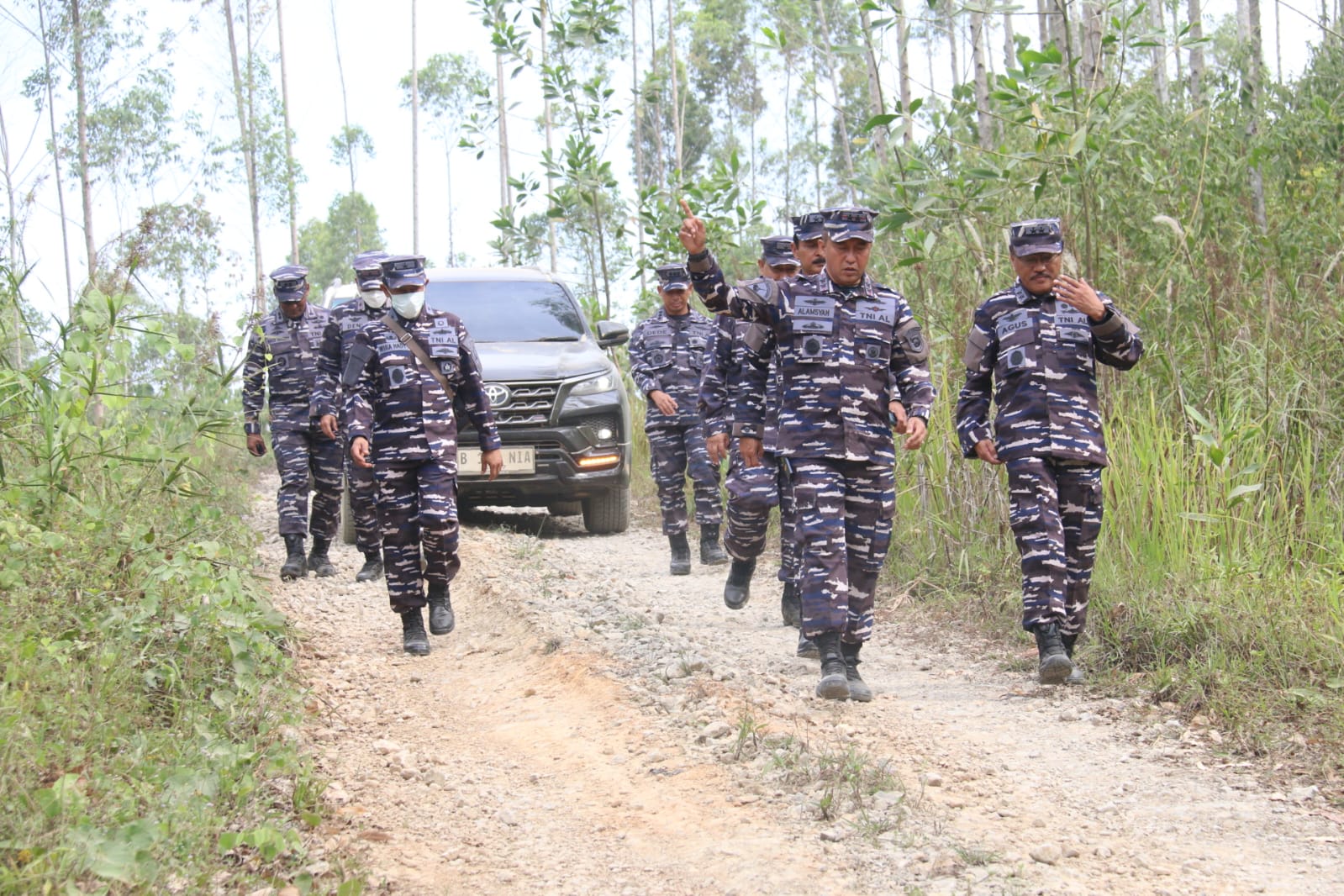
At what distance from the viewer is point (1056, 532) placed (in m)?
5.48

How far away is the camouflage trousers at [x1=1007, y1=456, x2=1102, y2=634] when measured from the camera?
5473 mm

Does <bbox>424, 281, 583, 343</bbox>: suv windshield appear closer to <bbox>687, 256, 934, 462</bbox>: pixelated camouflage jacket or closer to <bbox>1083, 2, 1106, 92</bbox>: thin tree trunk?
<bbox>1083, 2, 1106, 92</bbox>: thin tree trunk

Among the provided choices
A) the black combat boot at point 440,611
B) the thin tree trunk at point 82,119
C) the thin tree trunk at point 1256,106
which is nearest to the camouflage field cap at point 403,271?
the black combat boot at point 440,611

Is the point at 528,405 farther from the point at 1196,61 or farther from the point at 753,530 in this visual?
the point at 1196,61

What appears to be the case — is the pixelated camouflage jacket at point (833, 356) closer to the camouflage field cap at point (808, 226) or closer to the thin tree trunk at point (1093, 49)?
the camouflage field cap at point (808, 226)

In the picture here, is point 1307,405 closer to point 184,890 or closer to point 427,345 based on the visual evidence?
point 427,345

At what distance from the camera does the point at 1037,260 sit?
5539mm

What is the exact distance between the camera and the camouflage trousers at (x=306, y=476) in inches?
348

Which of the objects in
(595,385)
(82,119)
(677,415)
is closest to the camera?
(677,415)

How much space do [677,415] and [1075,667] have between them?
4.18m

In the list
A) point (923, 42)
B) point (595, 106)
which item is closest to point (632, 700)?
point (595, 106)

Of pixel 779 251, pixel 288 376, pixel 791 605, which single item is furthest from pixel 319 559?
pixel 779 251

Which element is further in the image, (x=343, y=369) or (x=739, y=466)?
(x=739, y=466)

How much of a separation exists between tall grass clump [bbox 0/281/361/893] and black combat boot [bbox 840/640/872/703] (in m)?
2.13
